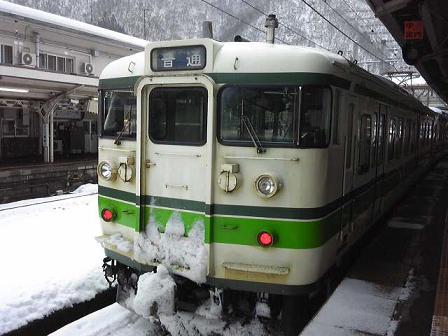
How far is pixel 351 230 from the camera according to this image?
573 centimetres

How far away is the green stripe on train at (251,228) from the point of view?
432 centimetres

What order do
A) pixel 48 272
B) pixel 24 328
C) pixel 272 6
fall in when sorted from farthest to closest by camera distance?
pixel 272 6 < pixel 48 272 < pixel 24 328

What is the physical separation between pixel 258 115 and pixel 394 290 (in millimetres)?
2443

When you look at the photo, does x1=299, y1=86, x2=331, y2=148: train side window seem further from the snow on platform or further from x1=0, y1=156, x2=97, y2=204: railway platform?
x1=0, y1=156, x2=97, y2=204: railway platform

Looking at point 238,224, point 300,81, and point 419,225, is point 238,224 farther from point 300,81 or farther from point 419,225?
point 419,225

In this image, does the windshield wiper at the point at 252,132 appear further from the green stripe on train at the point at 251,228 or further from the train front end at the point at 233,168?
the green stripe on train at the point at 251,228

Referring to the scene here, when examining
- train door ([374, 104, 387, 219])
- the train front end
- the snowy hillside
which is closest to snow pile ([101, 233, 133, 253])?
the train front end

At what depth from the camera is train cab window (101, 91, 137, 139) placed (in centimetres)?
505

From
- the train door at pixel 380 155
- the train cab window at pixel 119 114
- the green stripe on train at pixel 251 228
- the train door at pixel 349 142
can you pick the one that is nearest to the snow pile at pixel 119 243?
the green stripe on train at pixel 251 228

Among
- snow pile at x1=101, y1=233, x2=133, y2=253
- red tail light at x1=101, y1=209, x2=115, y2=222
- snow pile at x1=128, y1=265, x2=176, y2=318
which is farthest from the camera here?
red tail light at x1=101, y1=209, x2=115, y2=222

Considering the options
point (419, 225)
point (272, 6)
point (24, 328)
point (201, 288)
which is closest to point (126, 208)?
point (201, 288)

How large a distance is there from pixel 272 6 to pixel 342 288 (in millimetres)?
52738

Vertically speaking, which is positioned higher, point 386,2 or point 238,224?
point 386,2

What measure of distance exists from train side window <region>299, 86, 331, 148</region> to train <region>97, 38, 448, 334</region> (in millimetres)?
10
